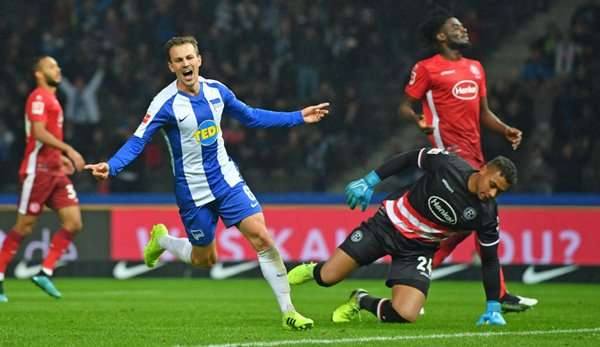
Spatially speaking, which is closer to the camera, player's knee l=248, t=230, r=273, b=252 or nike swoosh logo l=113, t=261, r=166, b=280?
player's knee l=248, t=230, r=273, b=252

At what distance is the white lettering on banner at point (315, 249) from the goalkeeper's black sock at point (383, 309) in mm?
6783

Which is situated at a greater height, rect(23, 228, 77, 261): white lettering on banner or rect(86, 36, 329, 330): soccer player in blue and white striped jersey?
rect(86, 36, 329, 330): soccer player in blue and white striped jersey

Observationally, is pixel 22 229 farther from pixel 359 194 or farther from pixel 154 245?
pixel 359 194

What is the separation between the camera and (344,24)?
64.6 feet

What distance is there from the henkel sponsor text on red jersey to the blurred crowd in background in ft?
4.17

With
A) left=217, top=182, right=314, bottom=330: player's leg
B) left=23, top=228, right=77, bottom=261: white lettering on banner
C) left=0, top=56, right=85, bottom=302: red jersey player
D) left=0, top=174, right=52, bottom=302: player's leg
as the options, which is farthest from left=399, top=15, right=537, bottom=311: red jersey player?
left=23, top=228, right=77, bottom=261: white lettering on banner

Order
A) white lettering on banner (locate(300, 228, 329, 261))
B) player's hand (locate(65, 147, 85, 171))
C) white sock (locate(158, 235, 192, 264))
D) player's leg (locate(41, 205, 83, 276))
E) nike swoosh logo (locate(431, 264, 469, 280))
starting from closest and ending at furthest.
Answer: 1. white sock (locate(158, 235, 192, 264))
2. player's hand (locate(65, 147, 85, 171))
3. player's leg (locate(41, 205, 83, 276))
4. nike swoosh logo (locate(431, 264, 469, 280))
5. white lettering on banner (locate(300, 228, 329, 261))

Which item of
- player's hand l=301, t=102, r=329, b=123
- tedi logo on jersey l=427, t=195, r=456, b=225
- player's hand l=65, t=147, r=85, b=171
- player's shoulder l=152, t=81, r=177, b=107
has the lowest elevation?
tedi logo on jersey l=427, t=195, r=456, b=225

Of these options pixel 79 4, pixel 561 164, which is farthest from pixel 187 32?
pixel 561 164

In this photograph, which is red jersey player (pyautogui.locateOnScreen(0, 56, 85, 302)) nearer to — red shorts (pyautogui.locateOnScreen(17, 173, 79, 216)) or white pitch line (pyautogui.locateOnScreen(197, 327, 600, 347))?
red shorts (pyautogui.locateOnScreen(17, 173, 79, 216))

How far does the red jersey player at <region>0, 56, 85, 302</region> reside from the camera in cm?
1212

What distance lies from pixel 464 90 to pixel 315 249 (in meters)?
5.87

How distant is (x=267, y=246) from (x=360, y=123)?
9635mm

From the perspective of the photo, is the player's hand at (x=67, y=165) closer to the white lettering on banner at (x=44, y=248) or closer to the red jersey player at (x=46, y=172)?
the red jersey player at (x=46, y=172)
